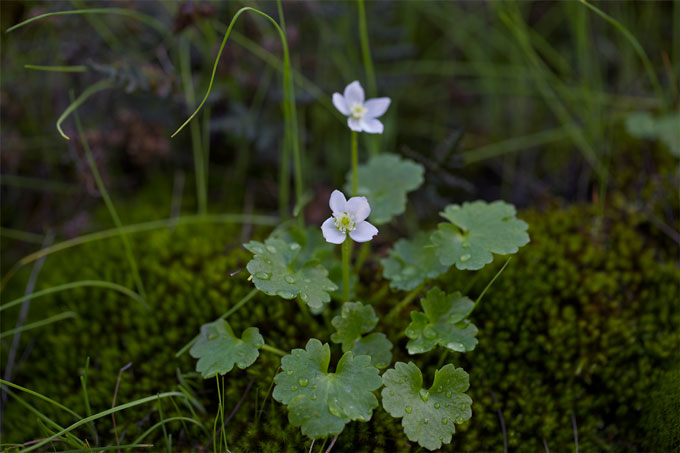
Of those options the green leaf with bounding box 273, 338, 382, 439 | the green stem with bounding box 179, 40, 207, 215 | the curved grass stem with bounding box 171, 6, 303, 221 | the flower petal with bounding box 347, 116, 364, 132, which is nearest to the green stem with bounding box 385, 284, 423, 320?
the green leaf with bounding box 273, 338, 382, 439

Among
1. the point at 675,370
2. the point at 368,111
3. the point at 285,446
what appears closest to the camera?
the point at 285,446

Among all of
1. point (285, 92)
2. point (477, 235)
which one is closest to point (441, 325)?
point (477, 235)

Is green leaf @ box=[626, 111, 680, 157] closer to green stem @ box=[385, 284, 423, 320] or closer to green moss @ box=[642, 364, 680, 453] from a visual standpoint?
green moss @ box=[642, 364, 680, 453]

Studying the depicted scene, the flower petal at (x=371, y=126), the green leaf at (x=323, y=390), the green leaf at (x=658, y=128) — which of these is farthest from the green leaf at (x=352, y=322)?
the green leaf at (x=658, y=128)

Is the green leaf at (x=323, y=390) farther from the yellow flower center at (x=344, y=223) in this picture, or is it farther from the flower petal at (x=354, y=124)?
the flower petal at (x=354, y=124)

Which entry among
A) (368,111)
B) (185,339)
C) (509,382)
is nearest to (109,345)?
(185,339)

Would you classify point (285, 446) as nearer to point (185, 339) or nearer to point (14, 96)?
point (185, 339)
